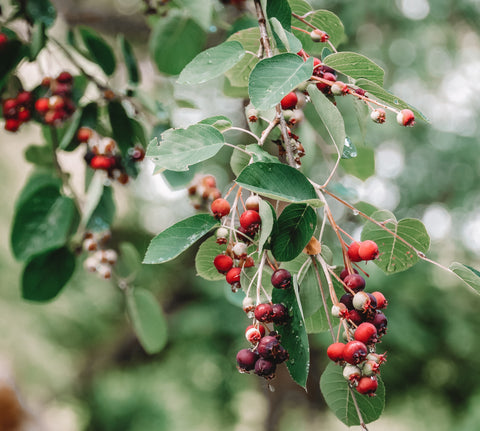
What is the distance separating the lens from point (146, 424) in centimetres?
362

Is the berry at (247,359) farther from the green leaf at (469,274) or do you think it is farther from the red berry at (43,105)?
the red berry at (43,105)

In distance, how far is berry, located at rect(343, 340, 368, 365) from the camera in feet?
1.05

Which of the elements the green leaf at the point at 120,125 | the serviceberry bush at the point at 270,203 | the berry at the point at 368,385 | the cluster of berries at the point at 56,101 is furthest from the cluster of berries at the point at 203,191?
the berry at the point at 368,385

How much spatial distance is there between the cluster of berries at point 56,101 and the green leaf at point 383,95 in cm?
46

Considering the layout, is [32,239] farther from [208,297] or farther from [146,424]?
[146,424]

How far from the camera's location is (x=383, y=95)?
1.26 feet

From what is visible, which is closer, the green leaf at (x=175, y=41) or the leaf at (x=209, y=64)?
the leaf at (x=209, y=64)

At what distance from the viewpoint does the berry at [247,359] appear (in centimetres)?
35

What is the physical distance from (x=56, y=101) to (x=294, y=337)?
1.70ft

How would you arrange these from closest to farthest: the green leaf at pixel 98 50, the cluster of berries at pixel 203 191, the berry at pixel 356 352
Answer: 1. the berry at pixel 356 352
2. the cluster of berries at pixel 203 191
3. the green leaf at pixel 98 50

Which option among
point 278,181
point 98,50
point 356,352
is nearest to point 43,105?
point 98,50

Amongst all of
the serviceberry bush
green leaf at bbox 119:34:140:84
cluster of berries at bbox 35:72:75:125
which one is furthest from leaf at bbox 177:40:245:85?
green leaf at bbox 119:34:140:84

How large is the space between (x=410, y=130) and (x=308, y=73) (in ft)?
9.87

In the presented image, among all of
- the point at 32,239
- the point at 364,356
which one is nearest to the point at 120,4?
the point at 32,239
